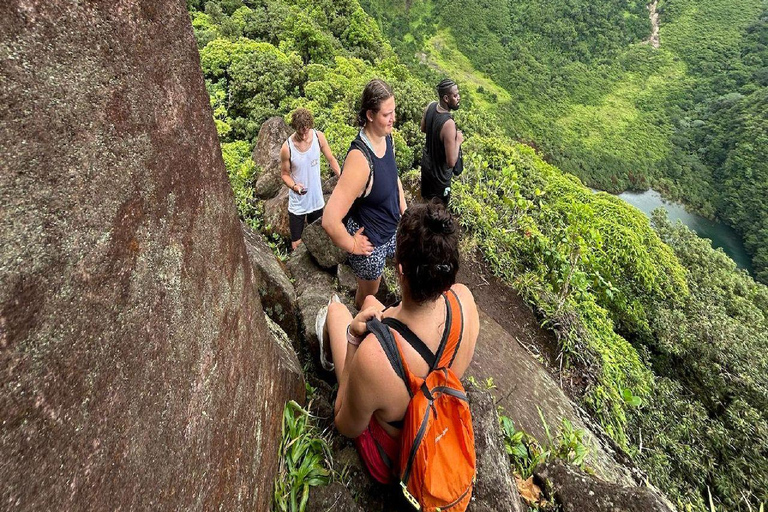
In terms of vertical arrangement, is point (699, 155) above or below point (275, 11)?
below

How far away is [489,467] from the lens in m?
2.19

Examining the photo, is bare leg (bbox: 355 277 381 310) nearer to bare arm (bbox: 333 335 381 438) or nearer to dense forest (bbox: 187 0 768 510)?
bare arm (bbox: 333 335 381 438)

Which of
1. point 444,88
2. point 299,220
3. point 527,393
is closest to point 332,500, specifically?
point 527,393

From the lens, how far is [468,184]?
6949 mm

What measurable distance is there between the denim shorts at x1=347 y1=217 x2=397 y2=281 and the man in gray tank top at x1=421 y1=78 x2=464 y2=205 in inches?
58.3

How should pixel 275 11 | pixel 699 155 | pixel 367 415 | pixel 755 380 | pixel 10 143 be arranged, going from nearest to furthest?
pixel 10 143 < pixel 367 415 < pixel 755 380 < pixel 275 11 < pixel 699 155

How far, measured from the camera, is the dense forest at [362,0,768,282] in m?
39.6

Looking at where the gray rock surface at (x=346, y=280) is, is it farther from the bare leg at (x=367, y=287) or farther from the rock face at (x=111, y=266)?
the rock face at (x=111, y=266)

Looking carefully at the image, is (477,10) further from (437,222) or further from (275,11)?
(437,222)

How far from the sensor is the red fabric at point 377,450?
1.96m

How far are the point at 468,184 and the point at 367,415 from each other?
5.72m

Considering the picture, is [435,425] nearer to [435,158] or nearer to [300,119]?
[300,119]

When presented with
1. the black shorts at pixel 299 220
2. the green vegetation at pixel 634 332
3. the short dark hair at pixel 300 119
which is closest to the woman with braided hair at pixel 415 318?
the short dark hair at pixel 300 119

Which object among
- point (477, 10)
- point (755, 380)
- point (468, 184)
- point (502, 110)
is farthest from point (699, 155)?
point (468, 184)
